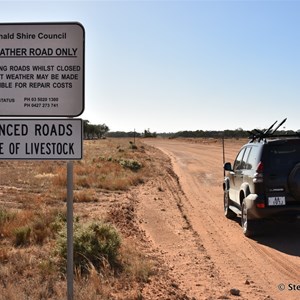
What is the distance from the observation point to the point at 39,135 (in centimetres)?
460

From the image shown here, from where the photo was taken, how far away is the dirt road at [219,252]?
635 cm

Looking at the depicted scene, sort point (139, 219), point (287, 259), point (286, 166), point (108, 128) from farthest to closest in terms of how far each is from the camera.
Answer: point (108, 128) < point (139, 219) < point (286, 166) < point (287, 259)

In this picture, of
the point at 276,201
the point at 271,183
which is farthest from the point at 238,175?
the point at 276,201

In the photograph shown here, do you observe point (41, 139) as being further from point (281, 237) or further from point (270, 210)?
point (281, 237)

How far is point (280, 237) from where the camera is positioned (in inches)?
373

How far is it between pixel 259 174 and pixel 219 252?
5.50ft

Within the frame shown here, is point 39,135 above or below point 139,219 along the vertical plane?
above

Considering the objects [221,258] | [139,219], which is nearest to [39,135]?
[221,258]

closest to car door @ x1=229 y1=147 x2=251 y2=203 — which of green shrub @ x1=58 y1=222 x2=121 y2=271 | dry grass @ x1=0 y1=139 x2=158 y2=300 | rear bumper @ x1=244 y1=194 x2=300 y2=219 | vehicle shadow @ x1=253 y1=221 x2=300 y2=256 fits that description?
vehicle shadow @ x1=253 y1=221 x2=300 y2=256

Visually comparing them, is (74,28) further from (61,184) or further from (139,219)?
(61,184)

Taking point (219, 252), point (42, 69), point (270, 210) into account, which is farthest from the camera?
point (270, 210)

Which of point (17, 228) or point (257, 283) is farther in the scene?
point (17, 228)

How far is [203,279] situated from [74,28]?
4.01 metres

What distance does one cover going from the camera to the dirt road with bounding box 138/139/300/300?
20.8 feet
